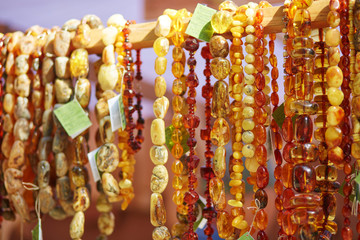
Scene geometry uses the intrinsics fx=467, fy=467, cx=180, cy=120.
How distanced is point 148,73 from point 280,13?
1.55 feet

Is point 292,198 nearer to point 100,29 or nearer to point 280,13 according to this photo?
point 280,13

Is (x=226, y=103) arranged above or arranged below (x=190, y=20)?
below

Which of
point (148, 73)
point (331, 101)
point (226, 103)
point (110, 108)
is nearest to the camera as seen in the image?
point (331, 101)

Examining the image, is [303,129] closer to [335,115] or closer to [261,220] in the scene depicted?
[335,115]

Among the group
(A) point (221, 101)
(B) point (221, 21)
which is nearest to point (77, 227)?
(A) point (221, 101)

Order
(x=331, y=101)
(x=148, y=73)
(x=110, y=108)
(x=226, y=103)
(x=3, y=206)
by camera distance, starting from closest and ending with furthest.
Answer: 1. (x=331, y=101)
2. (x=226, y=103)
3. (x=110, y=108)
4. (x=3, y=206)
5. (x=148, y=73)

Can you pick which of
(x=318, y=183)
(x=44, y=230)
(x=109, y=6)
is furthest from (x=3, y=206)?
(x=318, y=183)

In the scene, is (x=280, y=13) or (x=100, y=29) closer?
(x=280, y=13)

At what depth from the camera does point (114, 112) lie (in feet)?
3.24

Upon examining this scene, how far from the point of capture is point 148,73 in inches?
48.9

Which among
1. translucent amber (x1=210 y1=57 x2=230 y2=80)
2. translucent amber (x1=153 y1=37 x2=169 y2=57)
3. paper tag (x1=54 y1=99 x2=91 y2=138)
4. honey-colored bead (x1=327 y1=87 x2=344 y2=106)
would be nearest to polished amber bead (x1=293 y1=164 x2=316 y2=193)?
honey-colored bead (x1=327 y1=87 x2=344 y2=106)

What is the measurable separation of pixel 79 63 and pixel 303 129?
502mm

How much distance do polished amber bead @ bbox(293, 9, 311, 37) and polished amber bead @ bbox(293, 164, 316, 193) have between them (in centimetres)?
23

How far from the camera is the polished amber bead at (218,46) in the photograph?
868 mm
